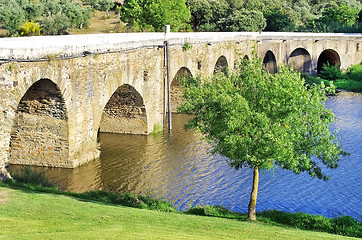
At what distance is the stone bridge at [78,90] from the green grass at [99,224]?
3.36 metres

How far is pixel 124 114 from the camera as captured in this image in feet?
78.3

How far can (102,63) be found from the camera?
1950 centimetres

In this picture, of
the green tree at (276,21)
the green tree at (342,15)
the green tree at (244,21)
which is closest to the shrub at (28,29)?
the green tree at (244,21)

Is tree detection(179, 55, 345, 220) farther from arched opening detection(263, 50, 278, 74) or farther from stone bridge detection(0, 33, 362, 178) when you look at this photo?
arched opening detection(263, 50, 278, 74)

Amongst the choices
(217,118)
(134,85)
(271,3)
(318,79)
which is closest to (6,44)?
(217,118)

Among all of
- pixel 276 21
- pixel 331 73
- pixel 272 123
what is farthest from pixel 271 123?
pixel 276 21

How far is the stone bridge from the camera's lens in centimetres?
1522

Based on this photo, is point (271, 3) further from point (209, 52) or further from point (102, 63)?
point (102, 63)

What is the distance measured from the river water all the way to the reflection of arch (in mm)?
26432

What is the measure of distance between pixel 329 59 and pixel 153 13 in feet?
55.1

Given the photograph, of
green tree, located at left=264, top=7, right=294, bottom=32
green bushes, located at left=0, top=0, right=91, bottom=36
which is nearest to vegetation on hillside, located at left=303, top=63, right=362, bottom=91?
green tree, located at left=264, top=7, right=294, bottom=32

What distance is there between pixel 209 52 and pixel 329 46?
19678 millimetres

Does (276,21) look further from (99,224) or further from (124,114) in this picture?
(99,224)

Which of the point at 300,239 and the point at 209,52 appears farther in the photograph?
the point at 209,52
